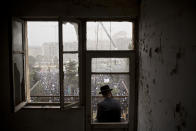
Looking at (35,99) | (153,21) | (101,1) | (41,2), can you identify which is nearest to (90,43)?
(101,1)

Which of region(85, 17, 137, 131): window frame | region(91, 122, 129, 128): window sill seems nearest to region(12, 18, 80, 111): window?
region(85, 17, 137, 131): window frame

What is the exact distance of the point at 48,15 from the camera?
2.61 m

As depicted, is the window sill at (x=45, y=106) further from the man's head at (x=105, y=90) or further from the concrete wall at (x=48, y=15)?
the man's head at (x=105, y=90)

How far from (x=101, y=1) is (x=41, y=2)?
0.93 m

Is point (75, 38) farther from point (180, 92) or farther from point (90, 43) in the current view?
point (180, 92)

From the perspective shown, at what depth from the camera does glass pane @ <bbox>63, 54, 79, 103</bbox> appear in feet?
8.54

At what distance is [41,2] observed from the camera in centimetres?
260

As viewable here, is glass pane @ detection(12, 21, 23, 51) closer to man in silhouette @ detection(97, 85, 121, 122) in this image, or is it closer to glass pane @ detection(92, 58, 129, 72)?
glass pane @ detection(92, 58, 129, 72)

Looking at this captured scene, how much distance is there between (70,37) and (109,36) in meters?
0.64

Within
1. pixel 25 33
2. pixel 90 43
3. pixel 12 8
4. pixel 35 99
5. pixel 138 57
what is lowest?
pixel 35 99

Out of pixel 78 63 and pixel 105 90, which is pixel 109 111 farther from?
pixel 78 63

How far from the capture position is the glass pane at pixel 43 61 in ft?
9.20

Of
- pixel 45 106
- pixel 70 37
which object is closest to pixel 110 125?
pixel 45 106

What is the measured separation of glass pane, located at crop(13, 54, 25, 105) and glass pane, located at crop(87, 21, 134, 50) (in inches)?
44.0
